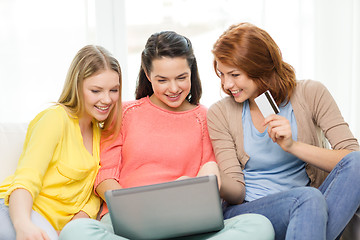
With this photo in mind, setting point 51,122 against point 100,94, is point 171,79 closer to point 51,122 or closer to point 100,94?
point 100,94

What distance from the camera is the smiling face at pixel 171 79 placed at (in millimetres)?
1688

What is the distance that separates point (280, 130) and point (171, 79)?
17.4 inches

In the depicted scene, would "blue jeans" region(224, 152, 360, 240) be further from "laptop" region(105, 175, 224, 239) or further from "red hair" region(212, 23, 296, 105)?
"red hair" region(212, 23, 296, 105)

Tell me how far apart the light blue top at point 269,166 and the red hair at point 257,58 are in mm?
90

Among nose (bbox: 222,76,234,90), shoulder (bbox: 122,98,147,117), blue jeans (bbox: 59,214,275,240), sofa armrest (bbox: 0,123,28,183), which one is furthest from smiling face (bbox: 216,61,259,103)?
sofa armrest (bbox: 0,123,28,183)

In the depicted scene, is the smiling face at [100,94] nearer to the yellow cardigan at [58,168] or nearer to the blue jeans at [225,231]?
the yellow cardigan at [58,168]

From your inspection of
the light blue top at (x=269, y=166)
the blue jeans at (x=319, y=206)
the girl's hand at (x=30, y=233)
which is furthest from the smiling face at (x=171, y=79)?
the girl's hand at (x=30, y=233)

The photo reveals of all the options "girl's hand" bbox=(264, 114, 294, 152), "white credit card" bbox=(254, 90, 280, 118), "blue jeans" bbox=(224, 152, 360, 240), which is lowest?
"blue jeans" bbox=(224, 152, 360, 240)

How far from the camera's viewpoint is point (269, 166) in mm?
1687

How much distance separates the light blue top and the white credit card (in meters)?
0.14

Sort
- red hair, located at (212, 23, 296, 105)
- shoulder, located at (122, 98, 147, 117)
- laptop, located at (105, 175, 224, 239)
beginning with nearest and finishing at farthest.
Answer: laptop, located at (105, 175, 224, 239), red hair, located at (212, 23, 296, 105), shoulder, located at (122, 98, 147, 117)

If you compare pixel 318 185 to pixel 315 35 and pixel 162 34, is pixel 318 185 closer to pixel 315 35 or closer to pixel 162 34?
pixel 162 34

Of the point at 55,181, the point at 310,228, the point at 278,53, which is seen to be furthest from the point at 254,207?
the point at 55,181

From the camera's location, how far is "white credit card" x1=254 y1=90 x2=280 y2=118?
1571mm
